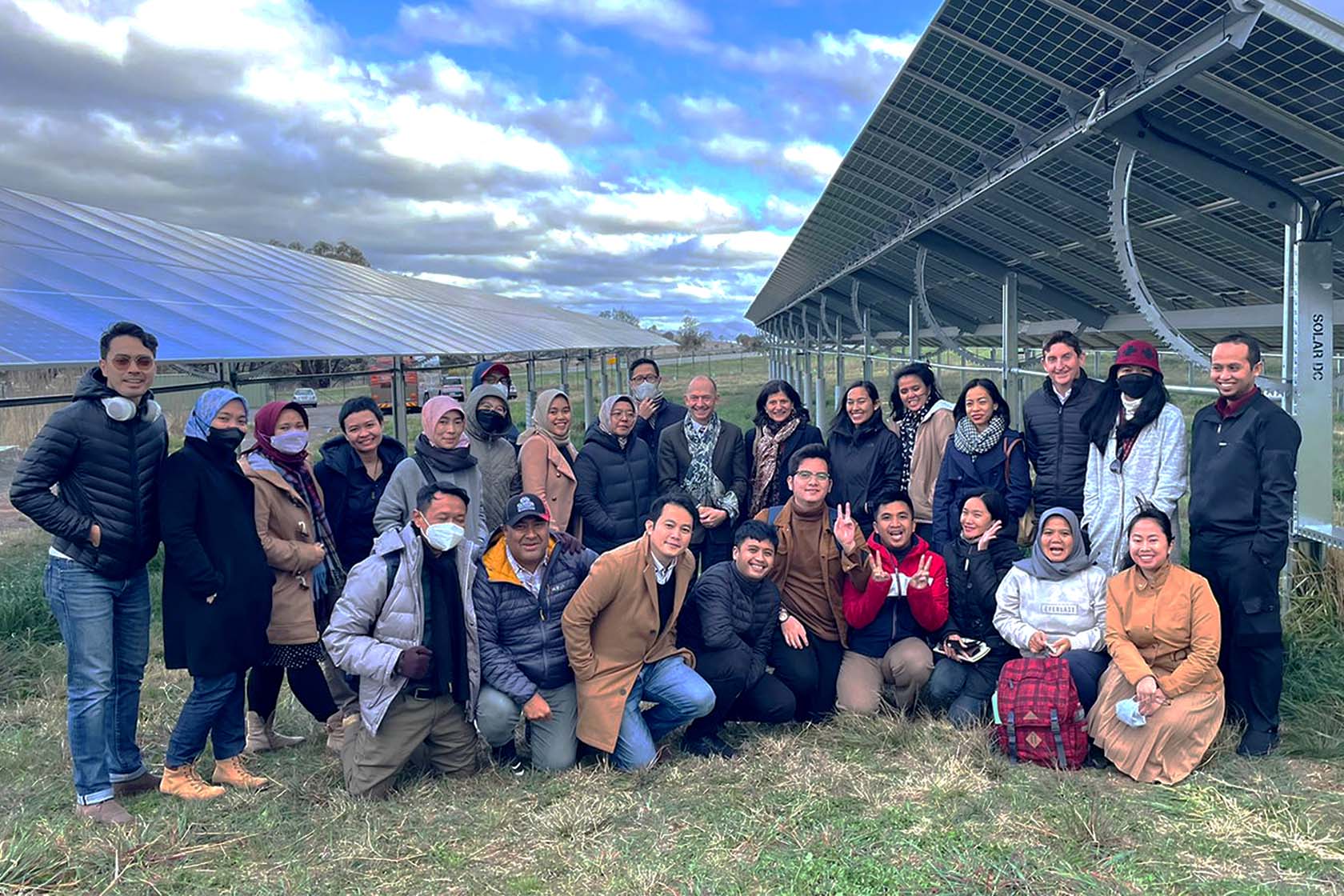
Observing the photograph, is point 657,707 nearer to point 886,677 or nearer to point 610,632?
point 610,632

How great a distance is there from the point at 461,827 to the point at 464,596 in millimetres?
898

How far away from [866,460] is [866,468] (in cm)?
4

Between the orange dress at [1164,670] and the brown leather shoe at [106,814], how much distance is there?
3793 millimetres

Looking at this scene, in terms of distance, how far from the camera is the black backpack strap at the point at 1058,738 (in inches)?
148

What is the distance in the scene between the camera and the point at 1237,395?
3.73 metres

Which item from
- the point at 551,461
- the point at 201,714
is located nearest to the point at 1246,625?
the point at 551,461

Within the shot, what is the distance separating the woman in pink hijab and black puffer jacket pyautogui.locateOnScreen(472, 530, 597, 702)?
18.8 inches

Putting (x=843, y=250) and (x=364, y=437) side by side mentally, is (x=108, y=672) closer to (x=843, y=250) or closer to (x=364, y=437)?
(x=364, y=437)

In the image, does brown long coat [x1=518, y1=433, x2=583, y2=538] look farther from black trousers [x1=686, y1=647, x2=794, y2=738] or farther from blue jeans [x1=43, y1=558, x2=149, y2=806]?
blue jeans [x1=43, y1=558, x2=149, y2=806]

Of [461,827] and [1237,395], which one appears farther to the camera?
[1237,395]

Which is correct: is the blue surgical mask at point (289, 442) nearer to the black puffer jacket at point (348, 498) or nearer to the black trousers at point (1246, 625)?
the black puffer jacket at point (348, 498)

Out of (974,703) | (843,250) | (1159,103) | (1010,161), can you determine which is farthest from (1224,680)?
(843,250)

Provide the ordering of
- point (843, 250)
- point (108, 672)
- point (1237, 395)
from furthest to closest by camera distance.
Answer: point (843, 250), point (1237, 395), point (108, 672)

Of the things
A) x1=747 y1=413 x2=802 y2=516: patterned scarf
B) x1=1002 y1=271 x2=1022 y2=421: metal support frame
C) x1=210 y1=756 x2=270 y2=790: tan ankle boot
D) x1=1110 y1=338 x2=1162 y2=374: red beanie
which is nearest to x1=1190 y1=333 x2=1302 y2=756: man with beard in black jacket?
x1=1110 y1=338 x2=1162 y2=374: red beanie
